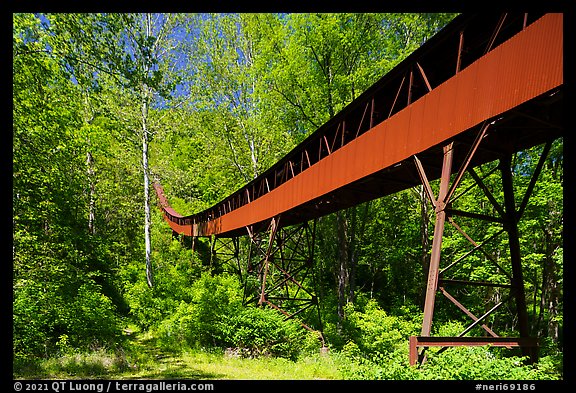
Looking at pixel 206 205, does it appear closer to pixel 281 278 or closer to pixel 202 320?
pixel 281 278

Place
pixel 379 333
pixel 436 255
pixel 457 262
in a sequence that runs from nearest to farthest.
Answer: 1. pixel 436 255
2. pixel 457 262
3. pixel 379 333

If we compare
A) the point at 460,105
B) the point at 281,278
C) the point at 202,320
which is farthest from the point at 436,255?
the point at 281,278

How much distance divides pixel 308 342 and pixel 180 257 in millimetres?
13491

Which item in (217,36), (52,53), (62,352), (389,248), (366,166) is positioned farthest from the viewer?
(389,248)

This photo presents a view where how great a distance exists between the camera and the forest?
6461 millimetres

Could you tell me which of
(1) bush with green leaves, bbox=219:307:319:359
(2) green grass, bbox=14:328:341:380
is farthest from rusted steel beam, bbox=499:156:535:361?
(1) bush with green leaves, bbox=219:307:319:359

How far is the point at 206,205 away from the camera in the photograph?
27.6 m

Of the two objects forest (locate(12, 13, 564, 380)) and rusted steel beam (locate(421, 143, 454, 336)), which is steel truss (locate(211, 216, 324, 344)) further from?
rusted steel beam (locate(421, 143, 454, 336))

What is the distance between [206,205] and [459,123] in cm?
2414

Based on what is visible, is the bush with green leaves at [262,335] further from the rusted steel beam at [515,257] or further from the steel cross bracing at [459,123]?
the rusted steel beam at [515,257]

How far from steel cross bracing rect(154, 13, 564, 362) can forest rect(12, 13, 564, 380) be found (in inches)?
99.9

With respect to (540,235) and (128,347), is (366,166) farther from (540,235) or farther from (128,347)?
(540,235)

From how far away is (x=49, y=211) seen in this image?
9289 millimetres
